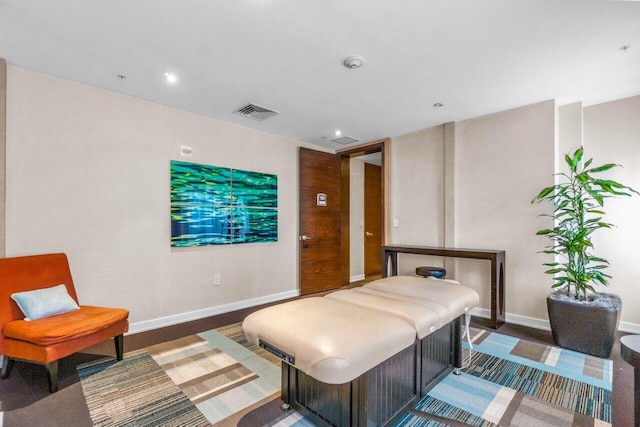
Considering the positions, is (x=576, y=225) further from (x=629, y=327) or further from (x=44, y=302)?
(x=44, y=302)

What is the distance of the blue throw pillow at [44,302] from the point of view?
2.17 m

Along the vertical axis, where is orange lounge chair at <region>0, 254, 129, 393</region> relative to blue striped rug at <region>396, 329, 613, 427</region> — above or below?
above

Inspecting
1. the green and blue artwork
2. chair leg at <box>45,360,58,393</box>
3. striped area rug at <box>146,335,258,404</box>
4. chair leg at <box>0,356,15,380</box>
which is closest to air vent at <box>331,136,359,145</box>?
the green and blue artwork

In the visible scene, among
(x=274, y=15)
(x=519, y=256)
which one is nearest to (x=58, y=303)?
(x=274, y=15)

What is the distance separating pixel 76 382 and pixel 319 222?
3.36 meters

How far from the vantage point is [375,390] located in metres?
1.49

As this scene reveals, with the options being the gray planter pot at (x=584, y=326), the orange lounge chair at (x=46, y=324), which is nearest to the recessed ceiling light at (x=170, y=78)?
the orange lounge chair at (x=46, y=324)

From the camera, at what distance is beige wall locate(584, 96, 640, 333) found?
119 inches

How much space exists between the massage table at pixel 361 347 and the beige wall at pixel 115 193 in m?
2.14

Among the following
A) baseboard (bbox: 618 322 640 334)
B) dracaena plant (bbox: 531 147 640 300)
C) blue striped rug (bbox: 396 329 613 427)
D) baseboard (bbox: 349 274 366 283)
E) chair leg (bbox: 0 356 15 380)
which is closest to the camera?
blue striped rug (bbox: 396 329 613 427)

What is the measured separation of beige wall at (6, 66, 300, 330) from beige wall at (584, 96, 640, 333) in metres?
4.12

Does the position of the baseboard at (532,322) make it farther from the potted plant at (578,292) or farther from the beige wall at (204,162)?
the potted plant at (578,292)

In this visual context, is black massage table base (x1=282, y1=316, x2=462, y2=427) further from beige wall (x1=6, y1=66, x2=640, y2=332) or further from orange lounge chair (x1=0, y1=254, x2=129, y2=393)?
beige wall (x1=6, y1=66, x2=640, y2=332)

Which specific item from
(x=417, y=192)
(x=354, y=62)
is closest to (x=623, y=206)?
(x=417, y=192)
